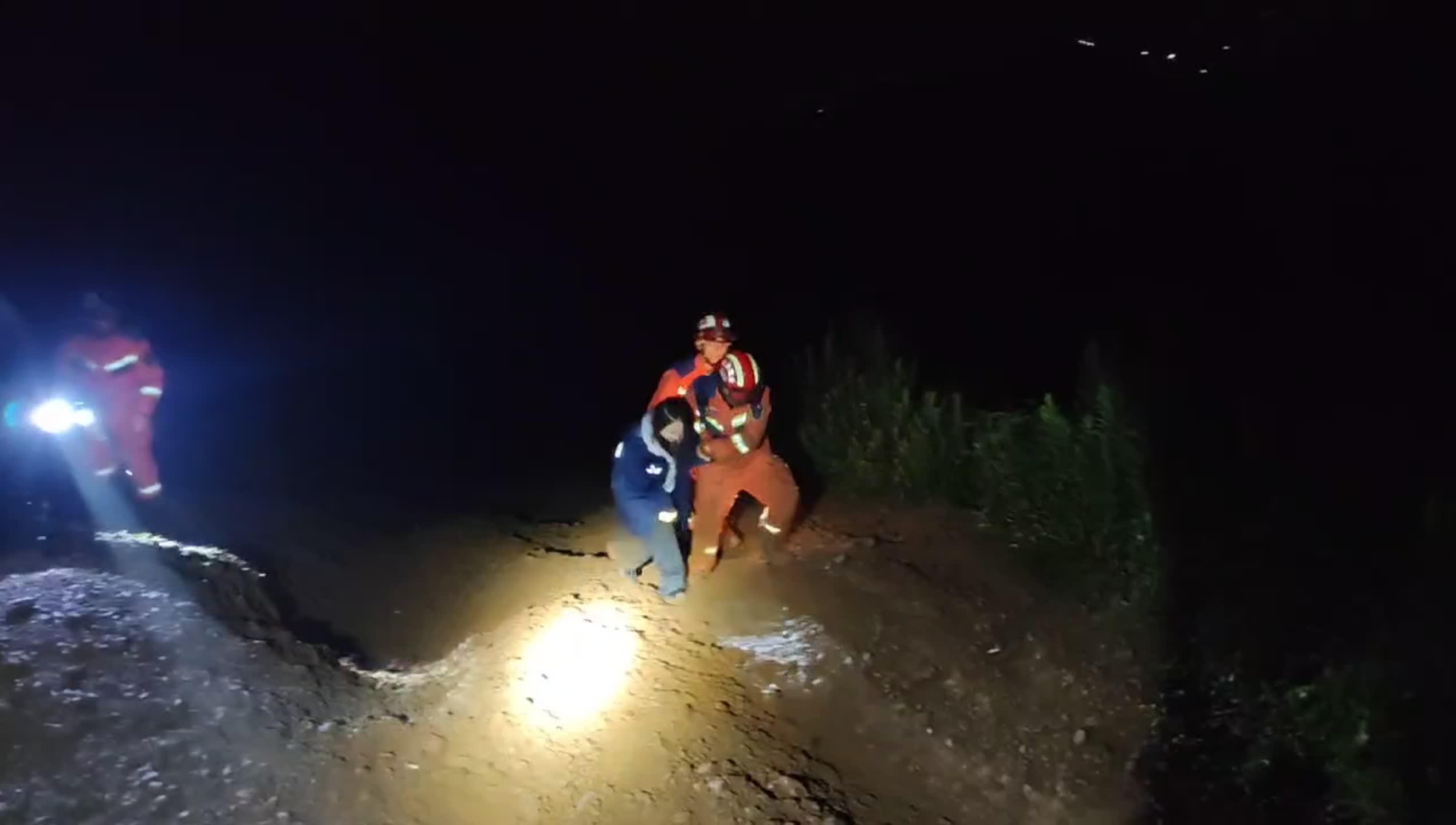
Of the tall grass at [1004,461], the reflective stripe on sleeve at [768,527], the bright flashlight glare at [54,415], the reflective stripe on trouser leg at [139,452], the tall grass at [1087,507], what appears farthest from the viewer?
the reflective stripe on trouser leg at [139,452]

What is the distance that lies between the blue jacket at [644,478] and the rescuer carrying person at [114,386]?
14.3ft

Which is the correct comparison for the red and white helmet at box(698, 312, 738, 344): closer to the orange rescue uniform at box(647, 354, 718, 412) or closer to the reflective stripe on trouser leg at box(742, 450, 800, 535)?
the orange rescue uniform at box(647, 354, 718, 412)

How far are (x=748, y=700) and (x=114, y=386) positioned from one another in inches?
237

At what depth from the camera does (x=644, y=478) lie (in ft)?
23.2

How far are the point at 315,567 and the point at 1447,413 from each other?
7307 mm

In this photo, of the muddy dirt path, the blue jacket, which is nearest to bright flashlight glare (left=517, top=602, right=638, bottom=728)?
the muddy dirt path

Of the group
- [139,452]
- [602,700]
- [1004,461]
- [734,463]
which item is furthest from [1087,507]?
[139,452]

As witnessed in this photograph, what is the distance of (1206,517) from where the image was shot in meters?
6.30

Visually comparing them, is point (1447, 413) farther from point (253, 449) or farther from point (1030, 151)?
point (1030, 151)

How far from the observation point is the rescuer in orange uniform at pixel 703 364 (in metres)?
7.11

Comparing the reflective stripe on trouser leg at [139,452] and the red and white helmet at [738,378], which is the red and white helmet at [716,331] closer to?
the red and white helmet at [738,378]

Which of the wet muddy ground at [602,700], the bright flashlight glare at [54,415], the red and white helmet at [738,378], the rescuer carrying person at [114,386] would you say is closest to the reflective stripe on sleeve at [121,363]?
the rescuer carrying person at [114,386]

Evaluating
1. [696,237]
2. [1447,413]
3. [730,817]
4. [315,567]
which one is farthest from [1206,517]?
[696,237]

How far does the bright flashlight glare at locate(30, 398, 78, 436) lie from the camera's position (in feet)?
28.9
